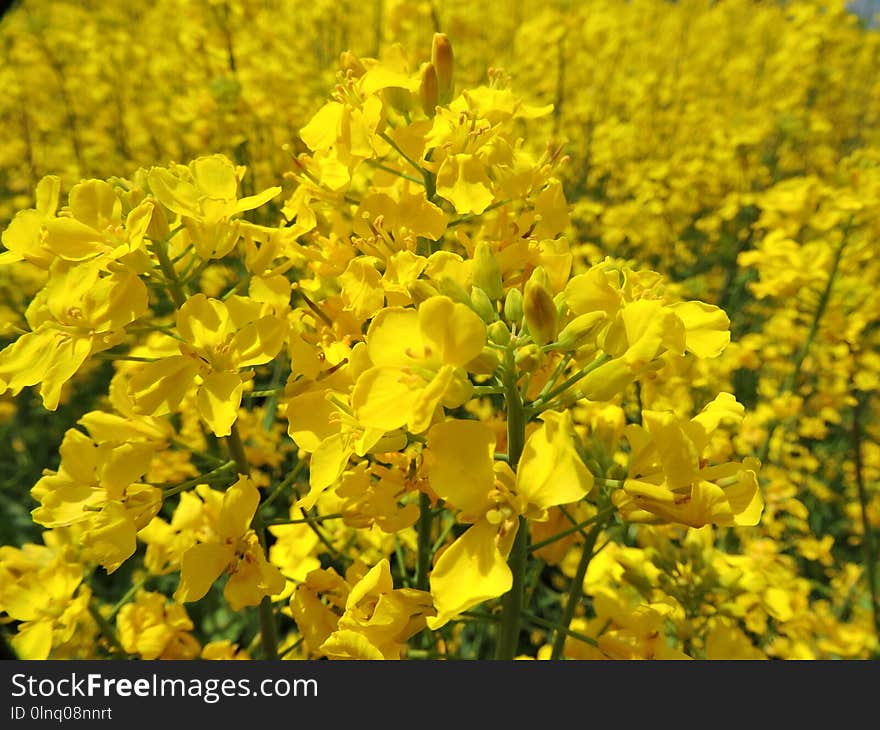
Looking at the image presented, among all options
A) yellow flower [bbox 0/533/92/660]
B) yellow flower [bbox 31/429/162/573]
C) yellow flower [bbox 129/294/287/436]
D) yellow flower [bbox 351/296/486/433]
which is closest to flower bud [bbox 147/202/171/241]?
yellow flower [bbox 129/294/287/436]

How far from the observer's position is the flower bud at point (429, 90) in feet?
4.37

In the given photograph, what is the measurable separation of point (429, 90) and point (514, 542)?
87cm

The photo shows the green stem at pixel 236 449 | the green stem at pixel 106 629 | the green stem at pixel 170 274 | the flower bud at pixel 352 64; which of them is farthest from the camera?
the green stem at pixel 106 629

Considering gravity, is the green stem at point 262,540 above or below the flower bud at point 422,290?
below

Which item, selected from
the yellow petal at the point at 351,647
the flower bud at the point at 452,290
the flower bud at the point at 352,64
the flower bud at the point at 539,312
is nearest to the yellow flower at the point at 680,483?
the flower bud at the point at 539,312

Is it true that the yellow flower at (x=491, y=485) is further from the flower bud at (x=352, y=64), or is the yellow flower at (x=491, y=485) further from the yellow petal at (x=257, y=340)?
the flower bud at (x=352, y=64)

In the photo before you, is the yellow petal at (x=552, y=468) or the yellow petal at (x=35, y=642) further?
the yellow petal at (x=35, y=642)

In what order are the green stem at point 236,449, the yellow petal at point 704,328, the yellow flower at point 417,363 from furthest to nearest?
the green stem at point 236,449
the yellow petal at point 704,328
the yellow flower at point 417,363

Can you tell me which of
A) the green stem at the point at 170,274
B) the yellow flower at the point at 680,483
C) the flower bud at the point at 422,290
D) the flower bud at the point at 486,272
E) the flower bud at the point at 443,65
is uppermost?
the flower bud at the point at 443,65

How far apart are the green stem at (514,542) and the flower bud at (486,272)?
0.12 m

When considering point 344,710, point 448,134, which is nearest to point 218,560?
point 344,710

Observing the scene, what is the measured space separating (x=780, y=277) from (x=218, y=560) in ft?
7.51

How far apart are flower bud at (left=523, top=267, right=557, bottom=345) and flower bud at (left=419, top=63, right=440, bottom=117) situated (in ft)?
1.86

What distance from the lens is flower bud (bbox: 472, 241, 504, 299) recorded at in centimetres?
104
